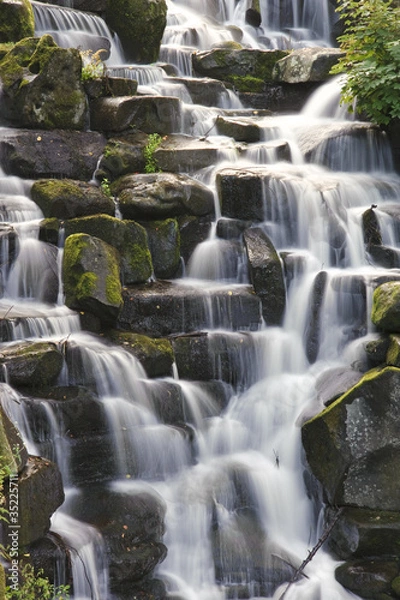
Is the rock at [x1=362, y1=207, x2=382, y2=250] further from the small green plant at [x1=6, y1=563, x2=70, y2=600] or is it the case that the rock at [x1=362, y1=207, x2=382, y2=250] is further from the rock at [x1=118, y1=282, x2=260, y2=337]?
the small green plant at [x1=6, y1=563, x2=70, y2=600]

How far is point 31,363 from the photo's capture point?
21.8ft

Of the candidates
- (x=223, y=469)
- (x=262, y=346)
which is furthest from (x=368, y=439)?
(x=262, y=346)

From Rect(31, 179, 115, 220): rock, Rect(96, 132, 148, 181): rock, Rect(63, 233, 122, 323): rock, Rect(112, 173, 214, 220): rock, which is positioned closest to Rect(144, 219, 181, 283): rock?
Rect(112, 173, 214, 220): rock

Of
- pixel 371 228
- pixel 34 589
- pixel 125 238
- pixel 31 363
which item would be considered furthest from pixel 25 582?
pixel 371 228

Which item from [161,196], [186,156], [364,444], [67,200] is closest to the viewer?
[364,444]

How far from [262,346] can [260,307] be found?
0.55 metres

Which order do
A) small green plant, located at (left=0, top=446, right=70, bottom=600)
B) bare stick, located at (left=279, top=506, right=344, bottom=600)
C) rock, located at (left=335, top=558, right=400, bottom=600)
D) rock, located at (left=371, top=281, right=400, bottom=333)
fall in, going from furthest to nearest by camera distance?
rock, located at (left=371, top=281, right=400, bottom=333)
rock, located at (left=335, top=558, right=400, bottom=600)
bare stick, located at (left=279, top=506, right=344, bottom=600)
small green plant, located at (left=0, top=446, right=70, bottom=600)

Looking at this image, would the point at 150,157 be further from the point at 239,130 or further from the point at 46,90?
the point at 239,130

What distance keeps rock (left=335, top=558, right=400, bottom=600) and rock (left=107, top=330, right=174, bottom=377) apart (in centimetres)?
258

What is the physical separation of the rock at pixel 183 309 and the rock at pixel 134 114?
3569 mm

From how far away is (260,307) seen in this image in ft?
28.3

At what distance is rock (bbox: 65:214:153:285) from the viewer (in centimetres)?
858

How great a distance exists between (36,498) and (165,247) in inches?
176

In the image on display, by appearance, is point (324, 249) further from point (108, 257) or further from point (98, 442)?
point (98, 442)
